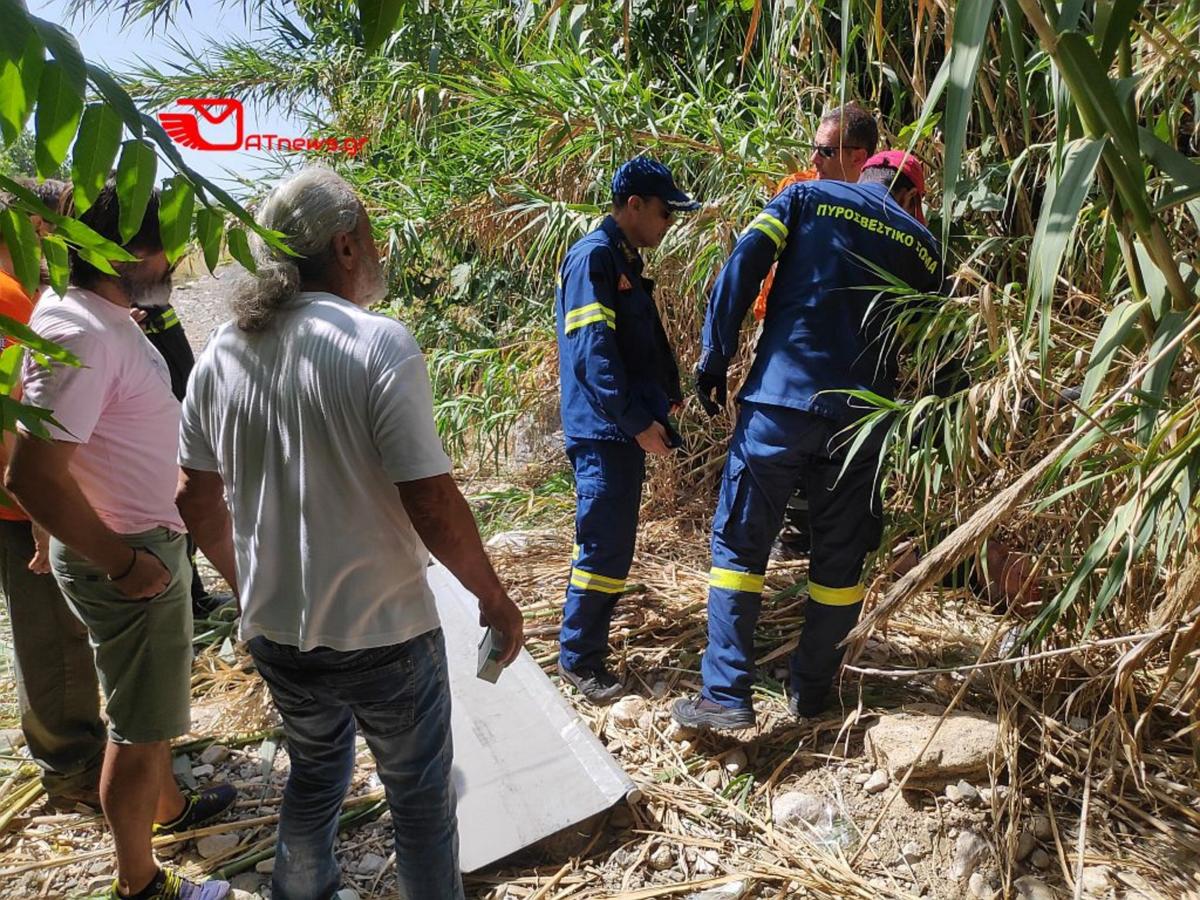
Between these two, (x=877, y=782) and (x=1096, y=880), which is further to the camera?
(x=877, y=782)

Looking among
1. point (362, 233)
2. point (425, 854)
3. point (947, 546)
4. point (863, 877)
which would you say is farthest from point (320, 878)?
point (947, 546)

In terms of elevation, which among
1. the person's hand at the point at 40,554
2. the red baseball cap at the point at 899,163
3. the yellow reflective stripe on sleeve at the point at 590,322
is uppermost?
the red baseball cap at the point at 899,163

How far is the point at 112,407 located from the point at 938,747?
2.05 meters

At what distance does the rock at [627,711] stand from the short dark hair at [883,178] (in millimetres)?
1687

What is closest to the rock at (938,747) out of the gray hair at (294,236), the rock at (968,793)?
the rock at (968,793)

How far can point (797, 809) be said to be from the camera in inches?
92.3

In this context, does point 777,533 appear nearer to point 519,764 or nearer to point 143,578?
point 519,764

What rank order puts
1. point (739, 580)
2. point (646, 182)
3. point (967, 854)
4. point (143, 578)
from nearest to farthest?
point (143, 578)
point (967, 854)
point (739, 580)
point (646, 182)

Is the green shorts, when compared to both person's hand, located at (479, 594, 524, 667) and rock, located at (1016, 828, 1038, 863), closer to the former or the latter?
person's hand, located at (479, 594, 524, 667)

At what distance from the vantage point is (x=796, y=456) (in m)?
2.55

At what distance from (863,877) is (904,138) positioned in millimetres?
2429

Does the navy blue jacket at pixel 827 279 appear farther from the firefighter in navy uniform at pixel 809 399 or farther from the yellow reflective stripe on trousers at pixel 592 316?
the yellow reflective stripe on trousers at pixel 592 316

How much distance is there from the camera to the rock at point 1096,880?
78.9 inches

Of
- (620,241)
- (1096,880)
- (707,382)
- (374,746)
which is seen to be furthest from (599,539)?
(1096,880)
